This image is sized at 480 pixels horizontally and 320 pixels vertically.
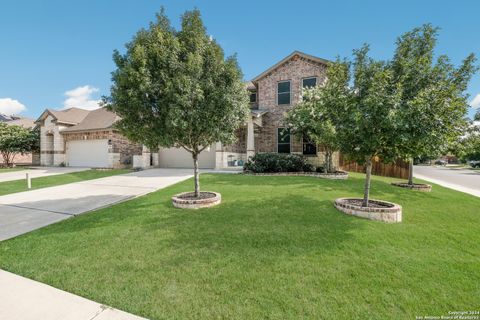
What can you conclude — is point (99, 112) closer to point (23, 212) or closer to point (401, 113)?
point (23, 212)

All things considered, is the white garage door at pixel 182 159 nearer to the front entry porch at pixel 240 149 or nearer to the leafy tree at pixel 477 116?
the front entry porch at pixel 240 149

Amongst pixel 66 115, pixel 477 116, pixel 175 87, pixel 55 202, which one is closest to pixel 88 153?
pixel 66 115

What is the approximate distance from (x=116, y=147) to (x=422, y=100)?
19228 mm

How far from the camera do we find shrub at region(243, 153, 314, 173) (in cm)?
1300

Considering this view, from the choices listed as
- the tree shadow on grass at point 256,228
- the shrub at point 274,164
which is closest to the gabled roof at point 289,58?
the shrub at point 274,164

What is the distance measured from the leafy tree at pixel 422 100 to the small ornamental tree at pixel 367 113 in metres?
0.23

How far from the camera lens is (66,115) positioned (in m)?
21.5

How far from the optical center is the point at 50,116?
2081 centimetres

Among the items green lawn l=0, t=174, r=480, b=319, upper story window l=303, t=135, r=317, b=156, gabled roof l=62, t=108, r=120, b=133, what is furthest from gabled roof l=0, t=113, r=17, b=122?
upper story window l=303, t=135, r=317, b=156

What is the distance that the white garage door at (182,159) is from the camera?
55.7ft

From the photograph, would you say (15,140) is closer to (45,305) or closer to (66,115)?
(66,115)

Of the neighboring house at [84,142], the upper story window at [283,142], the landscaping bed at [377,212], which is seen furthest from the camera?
the neighboring house at [84,142]

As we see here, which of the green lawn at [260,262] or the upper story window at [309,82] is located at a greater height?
the upper story window at [309,82]

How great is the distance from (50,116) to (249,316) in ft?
86.5
